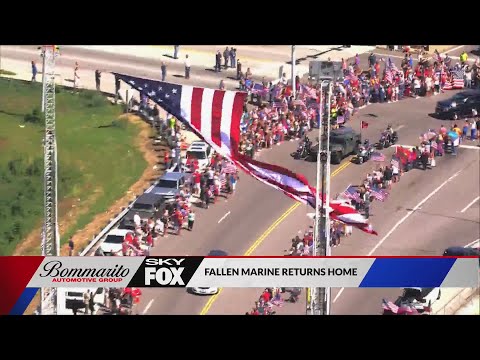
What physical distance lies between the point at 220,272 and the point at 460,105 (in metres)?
7.04

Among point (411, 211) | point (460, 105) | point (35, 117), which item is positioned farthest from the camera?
point (460, 105)

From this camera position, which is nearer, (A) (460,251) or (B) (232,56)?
(A) (460,251)

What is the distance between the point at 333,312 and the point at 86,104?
24.7ft

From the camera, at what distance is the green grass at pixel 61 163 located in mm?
32281

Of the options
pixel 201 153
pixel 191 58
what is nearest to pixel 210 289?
pixel 201 153

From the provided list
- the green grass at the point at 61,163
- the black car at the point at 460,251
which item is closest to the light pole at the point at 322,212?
the black car at the point at 460,251

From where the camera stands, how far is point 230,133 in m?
32.8

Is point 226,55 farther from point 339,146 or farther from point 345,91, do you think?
point 339,146

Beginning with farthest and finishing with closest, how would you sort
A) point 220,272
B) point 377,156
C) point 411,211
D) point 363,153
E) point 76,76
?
point 377,156 → point 363,153 → point 411,211 → point 76,76 → point 220,272

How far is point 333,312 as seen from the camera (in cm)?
3247

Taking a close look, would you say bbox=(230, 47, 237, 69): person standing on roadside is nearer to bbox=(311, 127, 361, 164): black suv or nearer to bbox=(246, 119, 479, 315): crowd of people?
bbox=(311, 127, 361, 164): black suv

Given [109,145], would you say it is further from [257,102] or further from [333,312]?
[333,312]

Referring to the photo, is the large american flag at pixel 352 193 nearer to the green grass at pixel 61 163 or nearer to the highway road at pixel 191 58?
the highway road at pixel 191 58

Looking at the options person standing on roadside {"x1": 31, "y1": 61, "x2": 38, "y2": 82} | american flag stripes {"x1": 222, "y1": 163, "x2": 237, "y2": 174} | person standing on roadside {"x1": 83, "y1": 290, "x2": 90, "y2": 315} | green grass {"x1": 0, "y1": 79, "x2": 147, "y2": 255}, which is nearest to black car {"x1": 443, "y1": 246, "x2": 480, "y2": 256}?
american flag stripes {"x1": 222, "y1": 163, "x2": 237, "y2": 174}
